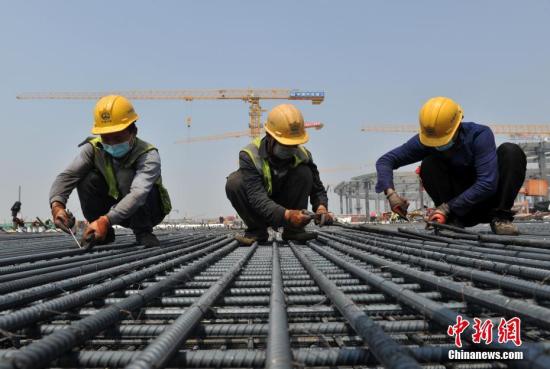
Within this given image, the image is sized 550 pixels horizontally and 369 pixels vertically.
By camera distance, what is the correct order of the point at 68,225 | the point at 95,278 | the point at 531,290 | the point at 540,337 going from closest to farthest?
the point at 540,337 < the point at 531,290 < the point at 95,278 < the point at 68,225

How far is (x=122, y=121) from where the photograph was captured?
3561 mm

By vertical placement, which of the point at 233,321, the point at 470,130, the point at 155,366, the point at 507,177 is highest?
the point at 470,130

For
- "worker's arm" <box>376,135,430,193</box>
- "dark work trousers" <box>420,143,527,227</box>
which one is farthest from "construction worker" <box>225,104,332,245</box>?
"dark work trousers" <box>420,143,527,227</box>

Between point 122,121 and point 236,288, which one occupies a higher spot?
point 122,121

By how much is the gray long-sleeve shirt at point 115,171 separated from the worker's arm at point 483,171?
2.72 metres

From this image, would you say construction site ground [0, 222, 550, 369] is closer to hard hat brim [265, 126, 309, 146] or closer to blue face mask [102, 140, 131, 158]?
blue face mask [102, 140, 131, 158]

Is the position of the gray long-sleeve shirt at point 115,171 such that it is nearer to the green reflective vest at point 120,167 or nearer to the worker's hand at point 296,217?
the green reflective vest at point 120,167

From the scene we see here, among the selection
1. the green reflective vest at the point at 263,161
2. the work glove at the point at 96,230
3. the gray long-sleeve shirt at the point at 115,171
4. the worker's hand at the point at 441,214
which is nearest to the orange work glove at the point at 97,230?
the work glove at the point at 96,230

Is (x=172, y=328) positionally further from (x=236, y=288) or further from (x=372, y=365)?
(x=236, y=288)

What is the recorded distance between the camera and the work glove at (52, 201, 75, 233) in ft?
11.4

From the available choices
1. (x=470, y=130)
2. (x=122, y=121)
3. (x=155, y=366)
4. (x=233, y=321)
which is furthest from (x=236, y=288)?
(x=470, y=130)

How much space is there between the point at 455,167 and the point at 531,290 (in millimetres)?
2852

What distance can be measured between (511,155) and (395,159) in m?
1.08

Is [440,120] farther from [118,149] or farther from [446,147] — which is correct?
[118,149]
